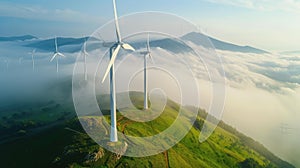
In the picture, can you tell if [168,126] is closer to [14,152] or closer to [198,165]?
[198,165]

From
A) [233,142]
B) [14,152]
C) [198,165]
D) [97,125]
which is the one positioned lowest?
[233,142]

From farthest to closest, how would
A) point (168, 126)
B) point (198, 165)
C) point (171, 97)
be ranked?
point (171, 97), point (168, 126), point (198, 165)

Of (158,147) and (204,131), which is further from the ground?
(158,147)

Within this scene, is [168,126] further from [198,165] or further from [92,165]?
[92,165]

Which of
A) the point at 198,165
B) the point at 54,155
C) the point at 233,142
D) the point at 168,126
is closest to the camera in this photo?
the point at 54,155

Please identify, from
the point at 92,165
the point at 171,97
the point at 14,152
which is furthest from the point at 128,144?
the point at 171,97

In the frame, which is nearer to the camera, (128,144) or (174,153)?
(128,144)

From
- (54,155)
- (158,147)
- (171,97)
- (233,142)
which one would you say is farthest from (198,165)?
(171,97)
